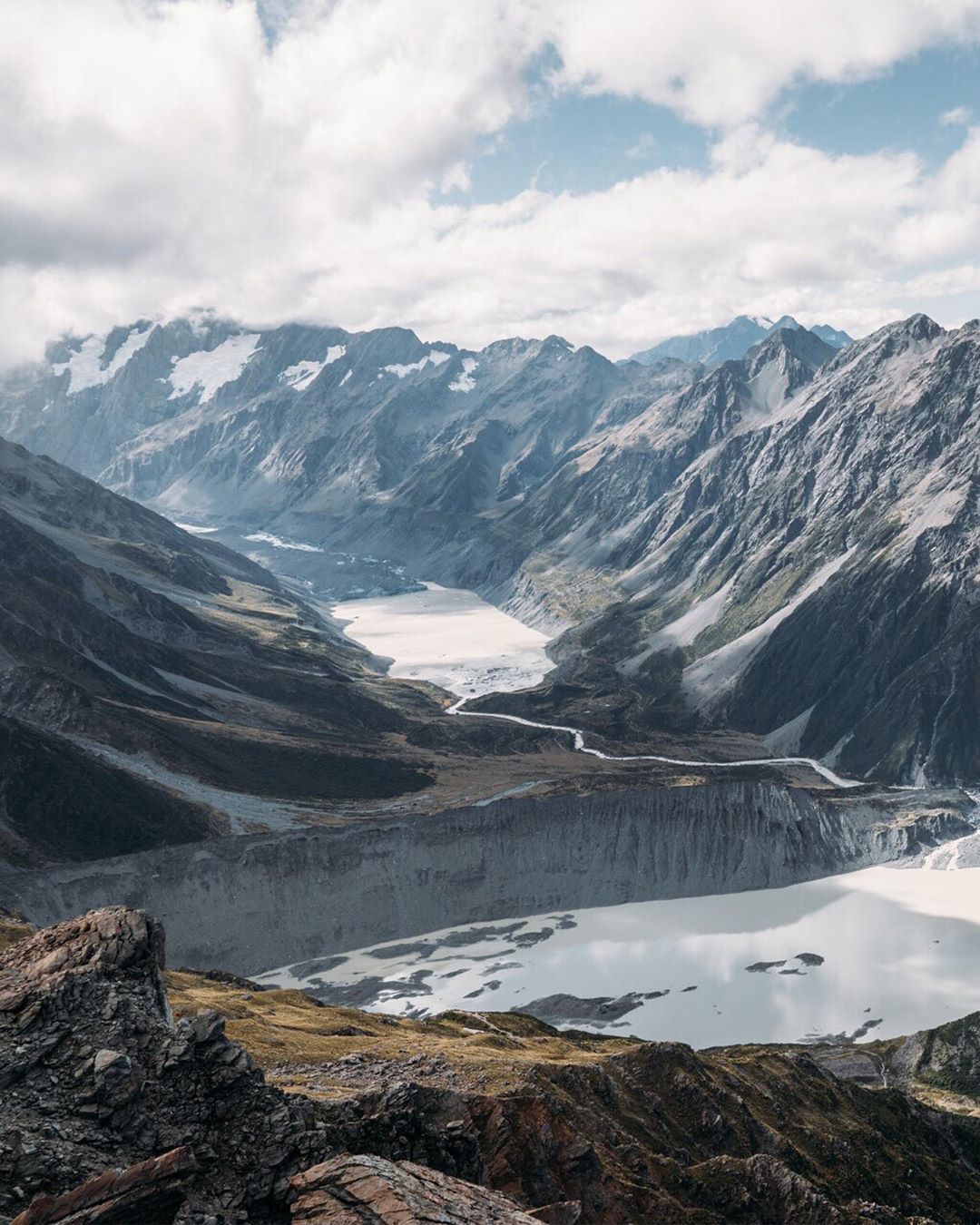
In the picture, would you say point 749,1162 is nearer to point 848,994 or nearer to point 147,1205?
point 147,1205

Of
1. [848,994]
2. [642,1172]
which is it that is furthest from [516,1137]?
[848,994]

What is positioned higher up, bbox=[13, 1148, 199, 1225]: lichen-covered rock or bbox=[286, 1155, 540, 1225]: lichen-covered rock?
bbox=[13, 1148, 199, 1225]: lichen-covered rock

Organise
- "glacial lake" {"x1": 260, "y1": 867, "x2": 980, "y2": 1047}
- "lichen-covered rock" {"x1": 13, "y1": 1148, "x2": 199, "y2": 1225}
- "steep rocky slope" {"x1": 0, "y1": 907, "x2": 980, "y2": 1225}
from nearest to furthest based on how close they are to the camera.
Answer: "lichen-covered rock" {"x1": 13, "y1": 1148, "x2": 199, "y2": 1225} → "steep rocky slope" {"x1": 0, "y1": 907, "x2": 980, "y2": 1225} → "glacial lake" {"x1": 260, "y1": 867, "x2": 980, "y2": 1047}

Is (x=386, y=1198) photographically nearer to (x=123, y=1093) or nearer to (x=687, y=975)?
(x=123, y=1093)

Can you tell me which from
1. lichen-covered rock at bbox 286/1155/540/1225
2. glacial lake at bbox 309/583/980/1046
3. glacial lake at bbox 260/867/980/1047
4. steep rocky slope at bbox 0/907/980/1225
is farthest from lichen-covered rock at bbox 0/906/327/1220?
glacial lake at bbox 309/583/980/1046

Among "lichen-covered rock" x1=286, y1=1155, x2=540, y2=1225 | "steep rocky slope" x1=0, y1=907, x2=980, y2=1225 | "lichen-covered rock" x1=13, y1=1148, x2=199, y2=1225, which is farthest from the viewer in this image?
"steep rocky slope" x1=0, y1=907, x2=980, y2=1225

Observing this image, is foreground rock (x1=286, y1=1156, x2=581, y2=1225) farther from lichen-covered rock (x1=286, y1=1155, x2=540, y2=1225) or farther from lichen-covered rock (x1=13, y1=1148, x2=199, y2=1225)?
lichen-covered rock (x1=13, y1=1148, x2=199, y2=1225)

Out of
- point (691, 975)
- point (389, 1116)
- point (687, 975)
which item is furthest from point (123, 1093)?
point (691, 975)

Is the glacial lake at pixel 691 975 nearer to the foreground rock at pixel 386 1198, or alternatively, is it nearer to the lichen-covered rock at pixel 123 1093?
the lichen-covered rock at pixel 123 1093
